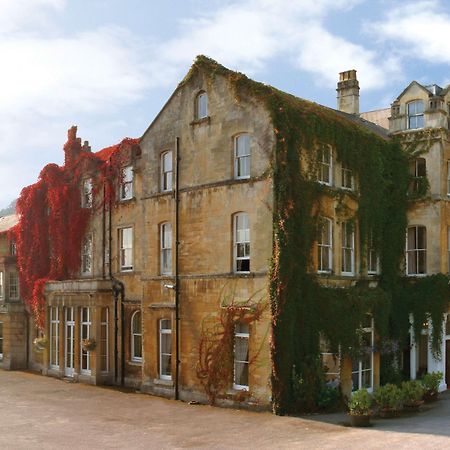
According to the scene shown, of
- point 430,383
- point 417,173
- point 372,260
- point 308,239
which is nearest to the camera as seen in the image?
point 308,239

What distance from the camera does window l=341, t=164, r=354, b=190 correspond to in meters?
27.6

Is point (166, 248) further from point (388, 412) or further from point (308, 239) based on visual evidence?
point (388, 412)

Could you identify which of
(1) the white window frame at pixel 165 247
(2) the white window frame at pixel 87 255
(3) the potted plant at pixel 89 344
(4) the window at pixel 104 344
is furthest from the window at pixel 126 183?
(3) the potted plant at pixel 89 344

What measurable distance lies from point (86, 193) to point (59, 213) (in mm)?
2359

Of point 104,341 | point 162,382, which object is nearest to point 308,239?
point 162,382

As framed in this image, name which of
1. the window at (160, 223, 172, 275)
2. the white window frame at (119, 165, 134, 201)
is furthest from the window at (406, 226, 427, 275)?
the white window frame at (119, 165, 134, 201)

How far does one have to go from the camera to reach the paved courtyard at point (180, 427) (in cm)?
1864

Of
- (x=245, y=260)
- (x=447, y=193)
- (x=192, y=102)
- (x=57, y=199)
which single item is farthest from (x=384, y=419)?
(x=57, y=199)

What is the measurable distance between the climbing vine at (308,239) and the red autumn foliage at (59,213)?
8897 mm

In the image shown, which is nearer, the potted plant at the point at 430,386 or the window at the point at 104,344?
the potted plant at the point at 430,386

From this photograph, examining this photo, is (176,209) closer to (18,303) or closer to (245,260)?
(245,260)

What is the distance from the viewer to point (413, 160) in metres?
31.5

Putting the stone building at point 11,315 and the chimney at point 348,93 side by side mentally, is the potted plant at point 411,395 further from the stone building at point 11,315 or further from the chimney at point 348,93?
the stone building at point 11,315

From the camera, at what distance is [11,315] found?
1606 inches
